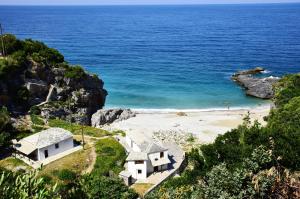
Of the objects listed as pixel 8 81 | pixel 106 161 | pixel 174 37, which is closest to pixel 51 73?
pixel 8 81

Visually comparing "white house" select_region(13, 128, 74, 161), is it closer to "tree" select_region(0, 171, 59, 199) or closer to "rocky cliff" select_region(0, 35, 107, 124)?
"rocky cliff" select_region(0, 35, 107, 124)

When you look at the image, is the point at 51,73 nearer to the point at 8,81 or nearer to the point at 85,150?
the point at 8,81

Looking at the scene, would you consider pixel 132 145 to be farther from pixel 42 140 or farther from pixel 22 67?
pixel 22 67

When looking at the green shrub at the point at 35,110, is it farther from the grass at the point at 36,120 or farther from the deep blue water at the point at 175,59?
Result: the deep blue water at the point at 175,59

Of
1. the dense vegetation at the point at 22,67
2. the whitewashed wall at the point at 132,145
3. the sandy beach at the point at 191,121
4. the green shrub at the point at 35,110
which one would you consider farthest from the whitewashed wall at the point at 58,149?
the dense vegetation at the point at 22,67

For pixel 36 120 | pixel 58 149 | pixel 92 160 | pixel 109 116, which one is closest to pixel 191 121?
pixel 109 116
